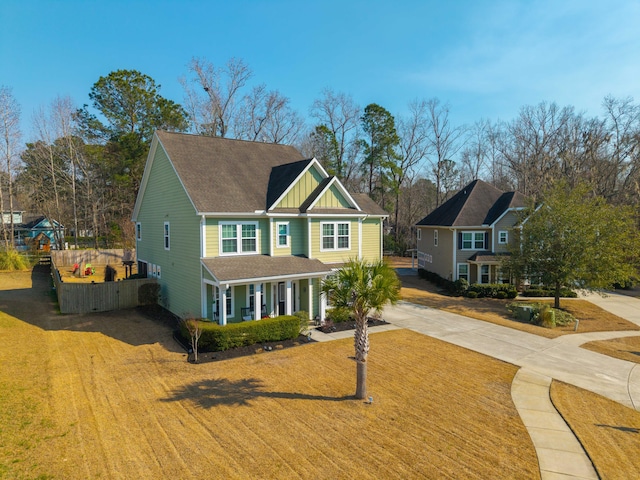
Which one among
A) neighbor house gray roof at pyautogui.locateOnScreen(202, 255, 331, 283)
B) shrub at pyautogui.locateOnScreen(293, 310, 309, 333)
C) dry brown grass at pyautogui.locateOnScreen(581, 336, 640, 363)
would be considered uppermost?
neighbor house gray roof at pyautogui.locateOnScreen(202, 255, 331, 283)

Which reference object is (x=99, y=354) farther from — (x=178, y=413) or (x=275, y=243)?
(x=275, y=243)

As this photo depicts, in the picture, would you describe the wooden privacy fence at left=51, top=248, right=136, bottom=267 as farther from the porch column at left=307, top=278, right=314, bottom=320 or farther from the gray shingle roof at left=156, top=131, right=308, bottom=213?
the porch column at left=307, top=278, right=314, bottom=320

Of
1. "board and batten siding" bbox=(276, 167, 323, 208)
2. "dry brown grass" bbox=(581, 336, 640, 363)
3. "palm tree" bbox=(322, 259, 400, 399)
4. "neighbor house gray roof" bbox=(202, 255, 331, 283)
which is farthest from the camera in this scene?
"board and batten siding" bbox=(276, 167, 323, 208)

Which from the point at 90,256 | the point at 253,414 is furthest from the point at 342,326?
the point at 90,256

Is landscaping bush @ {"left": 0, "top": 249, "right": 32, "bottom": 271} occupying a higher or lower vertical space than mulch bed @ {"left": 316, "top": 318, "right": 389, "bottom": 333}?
higher

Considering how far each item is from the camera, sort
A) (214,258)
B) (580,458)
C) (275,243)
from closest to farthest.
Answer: (580,458)
(214,258)
(275,243)

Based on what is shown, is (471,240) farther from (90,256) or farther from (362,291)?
(90,256)

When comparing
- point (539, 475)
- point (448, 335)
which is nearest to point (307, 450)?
point (539, 475)

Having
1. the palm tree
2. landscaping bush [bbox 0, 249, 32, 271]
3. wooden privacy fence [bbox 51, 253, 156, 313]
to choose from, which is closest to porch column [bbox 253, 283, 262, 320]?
the palm tree
